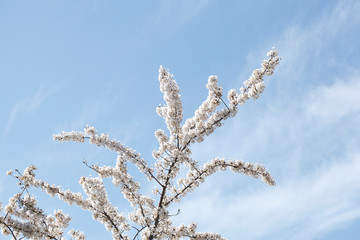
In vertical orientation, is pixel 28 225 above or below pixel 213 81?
below

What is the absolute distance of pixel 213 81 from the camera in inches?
444

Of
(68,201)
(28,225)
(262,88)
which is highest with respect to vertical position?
(262,88)

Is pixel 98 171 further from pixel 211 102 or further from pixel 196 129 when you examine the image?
pixel 211 102

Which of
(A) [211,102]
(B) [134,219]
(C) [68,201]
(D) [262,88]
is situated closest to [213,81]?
(A) [211,102]

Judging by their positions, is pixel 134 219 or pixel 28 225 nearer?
pixel 28 225

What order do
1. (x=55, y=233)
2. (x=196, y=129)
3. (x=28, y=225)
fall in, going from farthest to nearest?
1. (x=55, y=233)
2. (x=196, y=129)
3. (x=28, y=225)

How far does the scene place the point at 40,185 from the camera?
11.2m

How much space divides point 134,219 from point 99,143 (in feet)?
9.85

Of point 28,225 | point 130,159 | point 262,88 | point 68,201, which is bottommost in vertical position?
point 28,225

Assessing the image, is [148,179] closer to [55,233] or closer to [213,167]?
[213,167]

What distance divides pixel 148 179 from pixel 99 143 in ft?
6.47

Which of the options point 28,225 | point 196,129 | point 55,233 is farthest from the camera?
point 55,233

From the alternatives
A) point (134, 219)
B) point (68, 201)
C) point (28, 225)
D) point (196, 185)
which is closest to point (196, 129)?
point (196, 185)

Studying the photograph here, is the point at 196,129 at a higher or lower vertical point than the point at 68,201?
higher
